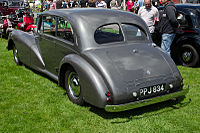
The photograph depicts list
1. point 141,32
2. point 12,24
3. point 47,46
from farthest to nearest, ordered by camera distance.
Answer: point 12,24 → point 47,46 → point 141,32

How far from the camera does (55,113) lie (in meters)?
4.54

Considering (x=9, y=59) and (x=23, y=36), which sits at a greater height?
(x=23, y=36)

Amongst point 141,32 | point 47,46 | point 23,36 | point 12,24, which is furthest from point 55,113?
point 12,24

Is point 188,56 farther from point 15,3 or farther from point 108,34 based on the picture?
point 15,3

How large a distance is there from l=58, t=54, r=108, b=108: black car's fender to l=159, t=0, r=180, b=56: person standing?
320cm

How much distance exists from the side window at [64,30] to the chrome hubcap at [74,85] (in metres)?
0.66

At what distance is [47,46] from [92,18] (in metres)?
1.38

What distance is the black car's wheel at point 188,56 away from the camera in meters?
7.41

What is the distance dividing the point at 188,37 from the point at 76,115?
4.46 metres

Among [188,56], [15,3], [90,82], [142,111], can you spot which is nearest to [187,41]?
[188,56]

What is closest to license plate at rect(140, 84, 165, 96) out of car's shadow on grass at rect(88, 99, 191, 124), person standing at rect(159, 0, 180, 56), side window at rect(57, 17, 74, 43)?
car's shadow on grass at rect(88, 99, 191, 124)

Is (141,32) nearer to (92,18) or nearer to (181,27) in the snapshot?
(92,18)

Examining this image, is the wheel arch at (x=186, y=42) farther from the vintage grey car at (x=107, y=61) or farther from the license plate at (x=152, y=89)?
the license plate at (x=152, y=89)

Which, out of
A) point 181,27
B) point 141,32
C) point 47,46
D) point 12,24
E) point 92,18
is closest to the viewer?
point 92,18
